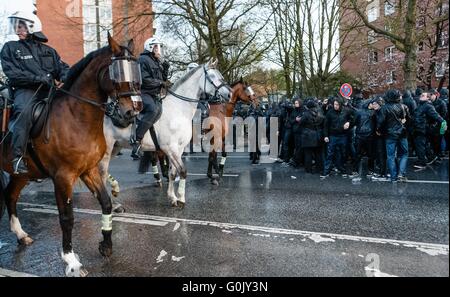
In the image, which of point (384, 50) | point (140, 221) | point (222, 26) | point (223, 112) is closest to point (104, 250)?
point (140, 221)

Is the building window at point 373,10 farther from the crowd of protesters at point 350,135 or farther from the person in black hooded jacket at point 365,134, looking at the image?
the person in black hooded jacket at point 365,134

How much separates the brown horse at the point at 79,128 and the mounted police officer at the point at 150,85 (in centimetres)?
229

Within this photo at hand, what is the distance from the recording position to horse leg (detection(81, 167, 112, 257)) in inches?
184

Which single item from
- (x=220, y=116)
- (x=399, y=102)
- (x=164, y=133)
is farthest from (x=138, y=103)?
(x=220, y=116)

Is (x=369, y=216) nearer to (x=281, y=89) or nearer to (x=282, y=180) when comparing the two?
(x=282, y=180)

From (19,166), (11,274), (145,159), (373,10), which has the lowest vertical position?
(11,274)

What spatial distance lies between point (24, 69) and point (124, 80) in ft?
4.91

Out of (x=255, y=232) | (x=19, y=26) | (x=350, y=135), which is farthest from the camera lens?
(x=350, y=135)

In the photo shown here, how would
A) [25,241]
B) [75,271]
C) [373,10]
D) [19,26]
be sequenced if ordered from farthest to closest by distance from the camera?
[373,10] < [25,241] < [19,26] < [75,271]

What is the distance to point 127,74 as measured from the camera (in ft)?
13.9

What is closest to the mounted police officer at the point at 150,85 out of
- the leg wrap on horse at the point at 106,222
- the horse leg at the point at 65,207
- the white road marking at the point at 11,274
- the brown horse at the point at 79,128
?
the brown horse at the point at 79,128

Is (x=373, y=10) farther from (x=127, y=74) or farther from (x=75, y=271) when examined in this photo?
(x=75, y=271)
